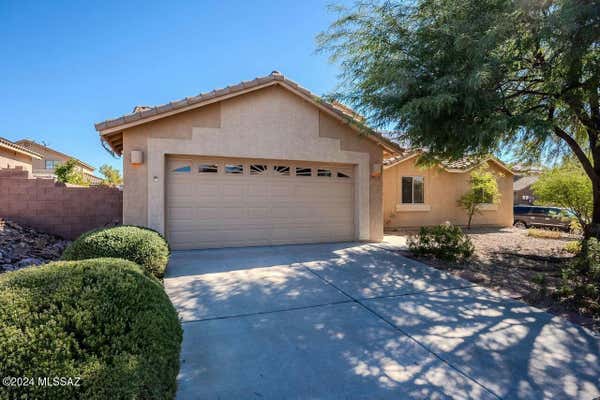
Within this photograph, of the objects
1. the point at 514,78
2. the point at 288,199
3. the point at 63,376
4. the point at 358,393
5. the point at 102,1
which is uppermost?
the point at 102,1

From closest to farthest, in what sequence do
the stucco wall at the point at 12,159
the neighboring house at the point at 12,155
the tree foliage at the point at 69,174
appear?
the tree foliage at the point at 69,174
the neighboring house at the point at 12,155
the stucco wall at the point at 12,159

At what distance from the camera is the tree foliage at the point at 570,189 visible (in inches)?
398

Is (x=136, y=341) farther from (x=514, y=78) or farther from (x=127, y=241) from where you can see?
(x=514, y=78)

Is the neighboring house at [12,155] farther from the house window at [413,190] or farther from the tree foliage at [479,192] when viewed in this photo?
the tree foliage at [479,192]

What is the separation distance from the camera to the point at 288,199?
32.9 ft

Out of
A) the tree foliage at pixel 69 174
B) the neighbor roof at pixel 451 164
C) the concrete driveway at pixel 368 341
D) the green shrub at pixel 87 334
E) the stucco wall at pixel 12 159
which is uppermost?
the stucco wall at pixel 12 159

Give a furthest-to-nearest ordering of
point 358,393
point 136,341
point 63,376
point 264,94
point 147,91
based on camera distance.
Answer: point 147,91
point 264,94
point 358,393
point 136,341
point 63,376

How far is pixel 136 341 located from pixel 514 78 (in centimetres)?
853

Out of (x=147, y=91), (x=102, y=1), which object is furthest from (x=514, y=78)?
(x=147, y=91)

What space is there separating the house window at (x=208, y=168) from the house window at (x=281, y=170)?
1842 millimetres

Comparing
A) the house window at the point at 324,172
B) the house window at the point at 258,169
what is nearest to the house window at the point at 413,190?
the house window at the point at 324,172

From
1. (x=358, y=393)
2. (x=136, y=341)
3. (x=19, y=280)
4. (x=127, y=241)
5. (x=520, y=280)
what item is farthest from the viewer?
(x=520, y=280)

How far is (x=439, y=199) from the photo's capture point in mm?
16078

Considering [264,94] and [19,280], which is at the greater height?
[264,94]
